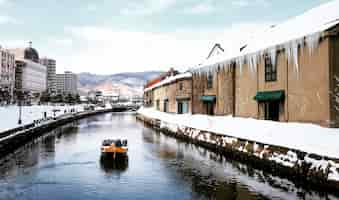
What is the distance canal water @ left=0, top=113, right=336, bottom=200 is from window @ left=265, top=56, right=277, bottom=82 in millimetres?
7644

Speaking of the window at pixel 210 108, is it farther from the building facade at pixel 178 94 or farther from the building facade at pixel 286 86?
the building facade at pixel 178 94

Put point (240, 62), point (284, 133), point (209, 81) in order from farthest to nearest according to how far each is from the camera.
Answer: point (209, 81)
point (240, 62)
point (284, 133)

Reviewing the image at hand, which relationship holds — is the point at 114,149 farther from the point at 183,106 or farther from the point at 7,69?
the point at 7,69

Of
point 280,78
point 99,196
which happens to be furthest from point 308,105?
point 99,196

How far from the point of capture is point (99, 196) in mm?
16188

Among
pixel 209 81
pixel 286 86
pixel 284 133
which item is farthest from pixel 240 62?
pixel 284 133

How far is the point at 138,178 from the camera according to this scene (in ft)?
64.8

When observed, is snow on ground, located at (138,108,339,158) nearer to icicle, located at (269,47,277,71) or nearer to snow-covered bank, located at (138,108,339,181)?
snow-covered bank, located at (138,108,339,181)

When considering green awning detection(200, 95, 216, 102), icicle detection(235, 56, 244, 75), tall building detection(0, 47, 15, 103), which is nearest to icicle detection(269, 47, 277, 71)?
icicle detection(235, 56, 244, 75)

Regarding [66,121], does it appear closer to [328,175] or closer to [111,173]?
[111,173]

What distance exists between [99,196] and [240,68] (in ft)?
66.9

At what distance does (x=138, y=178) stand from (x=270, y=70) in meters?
14.4

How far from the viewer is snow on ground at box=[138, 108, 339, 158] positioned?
16844 mm

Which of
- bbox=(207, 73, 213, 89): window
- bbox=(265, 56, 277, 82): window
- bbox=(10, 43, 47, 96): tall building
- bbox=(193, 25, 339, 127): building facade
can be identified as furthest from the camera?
bbox=(10, 43, 47, 96): tall building
